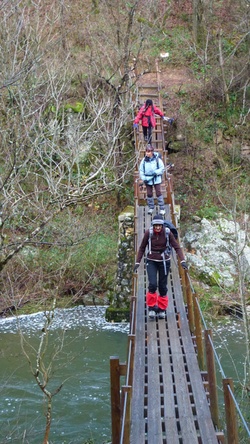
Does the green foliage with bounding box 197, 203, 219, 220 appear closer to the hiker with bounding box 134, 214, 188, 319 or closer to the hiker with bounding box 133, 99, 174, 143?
the hiker with bounding box 133, 99, 174, 143

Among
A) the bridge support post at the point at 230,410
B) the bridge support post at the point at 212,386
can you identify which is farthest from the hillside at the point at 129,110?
the bridge support post at the point at 230,410

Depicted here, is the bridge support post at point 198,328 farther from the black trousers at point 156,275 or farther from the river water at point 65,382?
the river water at point 65,382

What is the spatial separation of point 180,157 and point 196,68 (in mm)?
4623

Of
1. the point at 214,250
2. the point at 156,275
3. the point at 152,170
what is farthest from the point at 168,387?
the point at 214,250

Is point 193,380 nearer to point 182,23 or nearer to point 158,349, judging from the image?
point 158,349

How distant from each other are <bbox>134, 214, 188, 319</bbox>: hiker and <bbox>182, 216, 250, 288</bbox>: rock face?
26.5ft

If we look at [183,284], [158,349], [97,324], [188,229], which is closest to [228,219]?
[188,229]

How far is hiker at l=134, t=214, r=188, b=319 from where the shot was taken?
788 centimetres

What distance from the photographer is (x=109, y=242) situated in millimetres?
17484

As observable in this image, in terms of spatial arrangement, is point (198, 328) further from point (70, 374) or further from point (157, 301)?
point (70, 374)

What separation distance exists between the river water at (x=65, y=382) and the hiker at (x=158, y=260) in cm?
147

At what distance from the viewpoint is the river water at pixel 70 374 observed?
30.1 ft

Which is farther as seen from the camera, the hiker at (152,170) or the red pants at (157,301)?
the hiker at (152,170)

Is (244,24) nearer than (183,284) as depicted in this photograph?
No
